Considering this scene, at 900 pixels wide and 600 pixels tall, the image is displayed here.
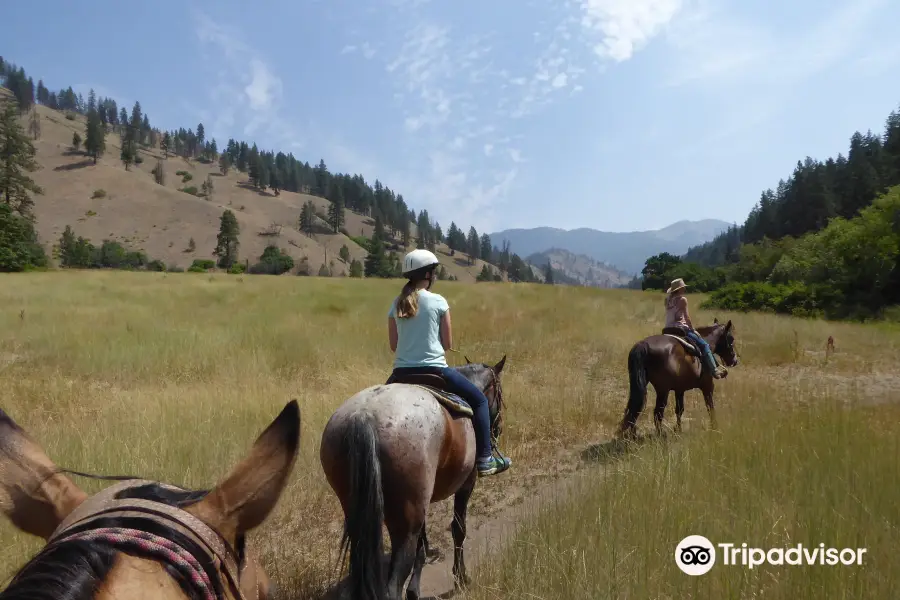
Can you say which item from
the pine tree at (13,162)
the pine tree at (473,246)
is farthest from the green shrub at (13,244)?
the pine tree at (473,246)

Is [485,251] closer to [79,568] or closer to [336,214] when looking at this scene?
[336,214]

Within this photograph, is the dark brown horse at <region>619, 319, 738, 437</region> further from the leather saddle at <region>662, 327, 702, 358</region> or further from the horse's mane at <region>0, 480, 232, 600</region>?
the horse's mane at <region>0, 480, 232, 600</region>

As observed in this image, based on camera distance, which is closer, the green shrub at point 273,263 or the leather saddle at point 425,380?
the leather saddle at point 425,380

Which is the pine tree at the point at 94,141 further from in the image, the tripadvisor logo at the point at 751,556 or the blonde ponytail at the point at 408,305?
the tripadvisor logo at the point at 751,556

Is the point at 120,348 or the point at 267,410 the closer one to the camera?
the point at 267,410

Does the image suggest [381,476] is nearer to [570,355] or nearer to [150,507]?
[150,507]

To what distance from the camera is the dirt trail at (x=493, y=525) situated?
417cm

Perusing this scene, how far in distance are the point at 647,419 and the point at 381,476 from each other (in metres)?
6.68

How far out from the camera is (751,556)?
3238 mm

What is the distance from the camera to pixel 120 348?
9836mm

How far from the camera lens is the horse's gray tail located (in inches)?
119

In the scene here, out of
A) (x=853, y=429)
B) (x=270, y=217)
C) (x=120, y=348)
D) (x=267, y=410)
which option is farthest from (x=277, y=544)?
(x=270, y=217)

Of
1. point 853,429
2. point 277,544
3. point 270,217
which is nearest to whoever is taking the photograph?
point 277,544

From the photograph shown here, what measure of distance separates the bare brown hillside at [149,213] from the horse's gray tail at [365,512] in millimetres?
95034
